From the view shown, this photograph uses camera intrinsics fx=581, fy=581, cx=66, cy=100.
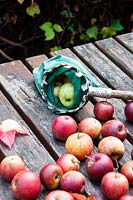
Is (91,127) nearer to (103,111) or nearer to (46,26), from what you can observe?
(103,111)

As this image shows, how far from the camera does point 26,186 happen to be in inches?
66.8

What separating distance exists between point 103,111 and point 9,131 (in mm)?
342

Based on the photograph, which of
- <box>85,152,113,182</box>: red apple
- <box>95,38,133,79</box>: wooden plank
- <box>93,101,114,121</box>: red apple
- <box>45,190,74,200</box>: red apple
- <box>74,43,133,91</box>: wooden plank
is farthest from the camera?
<box>95,38,133,79</box>: wooden plank

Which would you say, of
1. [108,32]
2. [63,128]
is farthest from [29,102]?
[108,32]

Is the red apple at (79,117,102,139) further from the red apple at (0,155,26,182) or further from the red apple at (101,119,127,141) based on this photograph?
the red apple at (0,155,26,182)

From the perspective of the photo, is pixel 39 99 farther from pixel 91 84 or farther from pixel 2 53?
pixel 2 53

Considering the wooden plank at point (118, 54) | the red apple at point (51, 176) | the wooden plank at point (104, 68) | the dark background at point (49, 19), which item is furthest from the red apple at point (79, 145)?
the dark background at point (49, 19)

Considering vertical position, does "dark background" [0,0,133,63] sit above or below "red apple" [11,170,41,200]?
below

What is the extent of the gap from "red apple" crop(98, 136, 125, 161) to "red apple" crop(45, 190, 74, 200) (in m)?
0.25

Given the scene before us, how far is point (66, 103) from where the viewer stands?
83.9 inches

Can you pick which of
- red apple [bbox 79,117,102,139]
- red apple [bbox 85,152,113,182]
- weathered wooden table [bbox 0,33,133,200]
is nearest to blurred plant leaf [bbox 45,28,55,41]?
weathered wooden table [bbox 0,33,133,200]

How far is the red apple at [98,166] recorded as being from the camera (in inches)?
69.6

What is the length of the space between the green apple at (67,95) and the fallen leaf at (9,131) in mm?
196

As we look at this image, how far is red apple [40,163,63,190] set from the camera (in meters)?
1.73
